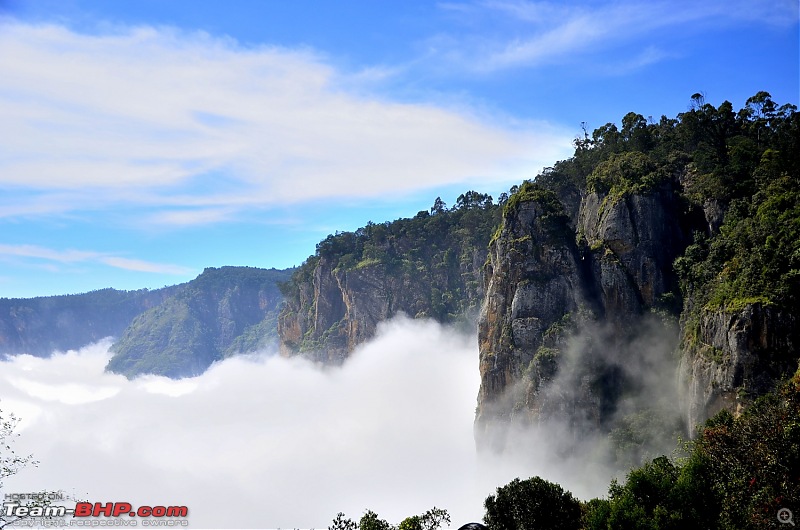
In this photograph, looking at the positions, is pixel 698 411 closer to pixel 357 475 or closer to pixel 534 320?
pixel 534 320

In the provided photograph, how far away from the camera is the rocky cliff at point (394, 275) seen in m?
149

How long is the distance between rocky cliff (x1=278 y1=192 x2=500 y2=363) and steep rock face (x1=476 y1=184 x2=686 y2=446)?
168 ft

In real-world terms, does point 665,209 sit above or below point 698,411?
above

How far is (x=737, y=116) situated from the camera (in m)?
91.1

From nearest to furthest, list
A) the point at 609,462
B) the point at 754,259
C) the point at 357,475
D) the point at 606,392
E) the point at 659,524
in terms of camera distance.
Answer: the point at 659,524
the point at 754,259
the point at 609,462
the point at 606,392
the point at 357,475

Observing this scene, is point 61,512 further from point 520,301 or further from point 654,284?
point 654,284

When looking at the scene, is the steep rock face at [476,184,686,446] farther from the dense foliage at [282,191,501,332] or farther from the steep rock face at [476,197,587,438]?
the dense foliage at [282,191,501,332]

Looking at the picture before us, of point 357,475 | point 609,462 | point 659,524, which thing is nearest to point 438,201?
point 357,475

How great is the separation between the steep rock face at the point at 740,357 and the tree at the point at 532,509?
2569 centimetres

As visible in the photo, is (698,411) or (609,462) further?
(609,462)

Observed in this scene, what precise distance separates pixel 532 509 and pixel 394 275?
375 ft

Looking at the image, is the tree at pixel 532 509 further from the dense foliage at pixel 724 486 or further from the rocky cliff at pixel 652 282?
the rocky cliff at pixel 652 282

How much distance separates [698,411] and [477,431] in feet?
115

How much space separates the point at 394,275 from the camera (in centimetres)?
15638
